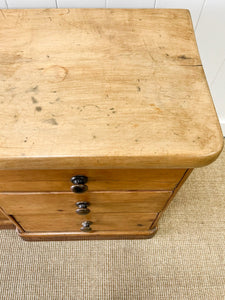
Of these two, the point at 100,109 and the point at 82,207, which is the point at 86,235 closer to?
the point at 82,207

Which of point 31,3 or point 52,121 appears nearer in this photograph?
point 52,121

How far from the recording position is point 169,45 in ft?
1.97

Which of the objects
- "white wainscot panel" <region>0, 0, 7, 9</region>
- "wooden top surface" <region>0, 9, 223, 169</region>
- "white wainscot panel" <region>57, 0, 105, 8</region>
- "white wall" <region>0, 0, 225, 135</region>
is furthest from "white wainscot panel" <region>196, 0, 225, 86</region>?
"white wainscot panel" <region>0, 0, 7, 9</region>

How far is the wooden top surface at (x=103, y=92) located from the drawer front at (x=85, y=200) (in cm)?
21

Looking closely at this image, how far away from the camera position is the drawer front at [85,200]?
664 mm

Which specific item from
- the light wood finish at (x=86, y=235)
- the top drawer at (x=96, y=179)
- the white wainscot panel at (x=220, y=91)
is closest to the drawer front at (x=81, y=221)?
the light wood finish at (x=86, y=235)

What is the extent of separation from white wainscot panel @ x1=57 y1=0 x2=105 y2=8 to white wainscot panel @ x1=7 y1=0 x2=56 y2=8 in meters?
0.03

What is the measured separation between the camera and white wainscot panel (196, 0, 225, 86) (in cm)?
74

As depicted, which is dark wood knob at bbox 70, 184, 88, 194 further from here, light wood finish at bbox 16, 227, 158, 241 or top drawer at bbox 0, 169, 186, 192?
light wood finish at bbox 16, 227, 158, 241

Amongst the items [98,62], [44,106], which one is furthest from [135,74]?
[44,106]

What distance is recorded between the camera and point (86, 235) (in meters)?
1.01

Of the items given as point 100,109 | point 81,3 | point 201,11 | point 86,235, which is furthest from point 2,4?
point 86,235

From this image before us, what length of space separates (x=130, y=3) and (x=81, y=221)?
73cm

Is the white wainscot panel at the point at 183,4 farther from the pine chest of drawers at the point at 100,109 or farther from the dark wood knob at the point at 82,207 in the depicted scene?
the dark wood knob at the point at 82,207
